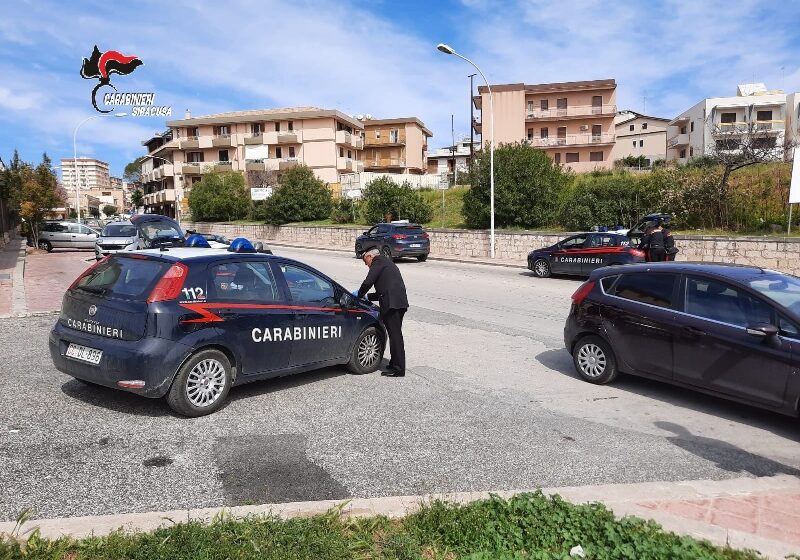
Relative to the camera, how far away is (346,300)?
7172 mm

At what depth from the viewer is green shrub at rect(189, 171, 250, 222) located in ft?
164

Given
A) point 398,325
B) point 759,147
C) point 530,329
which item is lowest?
point 530,329

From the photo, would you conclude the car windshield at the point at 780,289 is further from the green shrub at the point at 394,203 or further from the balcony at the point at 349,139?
the balcony at the point at 349,139

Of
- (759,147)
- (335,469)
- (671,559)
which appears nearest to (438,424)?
(335,469)

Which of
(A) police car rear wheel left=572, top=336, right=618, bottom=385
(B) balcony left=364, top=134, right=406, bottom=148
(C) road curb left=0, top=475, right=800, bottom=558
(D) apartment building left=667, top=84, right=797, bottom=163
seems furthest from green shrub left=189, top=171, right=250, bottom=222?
(C) road curb left=0, top=475, right=800, bottom=558

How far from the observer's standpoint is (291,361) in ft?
21.0

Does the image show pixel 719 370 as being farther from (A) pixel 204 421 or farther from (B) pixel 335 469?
(A) pixel 204 421

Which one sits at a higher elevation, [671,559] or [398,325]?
[398,325]

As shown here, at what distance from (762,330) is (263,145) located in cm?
6159

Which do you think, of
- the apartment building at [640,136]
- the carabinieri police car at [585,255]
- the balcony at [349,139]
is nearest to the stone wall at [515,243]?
the carabinieri police car at [585,255]

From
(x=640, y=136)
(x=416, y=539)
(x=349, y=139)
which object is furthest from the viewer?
(x=640, y=136)

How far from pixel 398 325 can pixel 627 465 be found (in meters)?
3.18

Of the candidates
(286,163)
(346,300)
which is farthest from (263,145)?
(346,300)

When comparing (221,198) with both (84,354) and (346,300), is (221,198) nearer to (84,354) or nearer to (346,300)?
(346,300)
